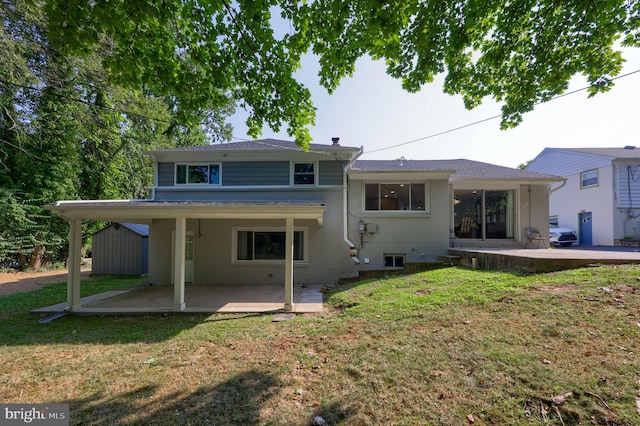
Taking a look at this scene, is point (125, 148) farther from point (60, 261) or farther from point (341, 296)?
point (341, 296)

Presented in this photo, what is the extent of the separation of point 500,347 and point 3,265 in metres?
18.4

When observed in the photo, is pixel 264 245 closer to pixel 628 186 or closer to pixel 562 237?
pixel 562 237

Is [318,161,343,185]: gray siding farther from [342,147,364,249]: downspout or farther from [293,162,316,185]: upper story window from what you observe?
[293,162,316,185]: upper story window

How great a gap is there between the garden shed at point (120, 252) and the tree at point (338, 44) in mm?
9968

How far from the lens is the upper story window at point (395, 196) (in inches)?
374

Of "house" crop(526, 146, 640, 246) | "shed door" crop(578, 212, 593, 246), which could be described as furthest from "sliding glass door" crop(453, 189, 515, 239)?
"shed door" crop(578, 212, 593, 246)

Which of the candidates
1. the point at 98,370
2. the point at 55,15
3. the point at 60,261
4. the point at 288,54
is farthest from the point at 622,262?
the point at 60,261

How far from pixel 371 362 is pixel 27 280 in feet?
46.2

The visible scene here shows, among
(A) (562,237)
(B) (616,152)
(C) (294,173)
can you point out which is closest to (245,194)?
(C) (294,173)

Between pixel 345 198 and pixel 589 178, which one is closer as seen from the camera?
pixel 345 198

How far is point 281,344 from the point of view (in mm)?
4266

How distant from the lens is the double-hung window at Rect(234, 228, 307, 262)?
30.7 ft

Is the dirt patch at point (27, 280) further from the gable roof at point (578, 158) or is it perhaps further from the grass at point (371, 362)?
the gable roof at point (578, 158)

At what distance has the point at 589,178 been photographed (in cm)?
1581
